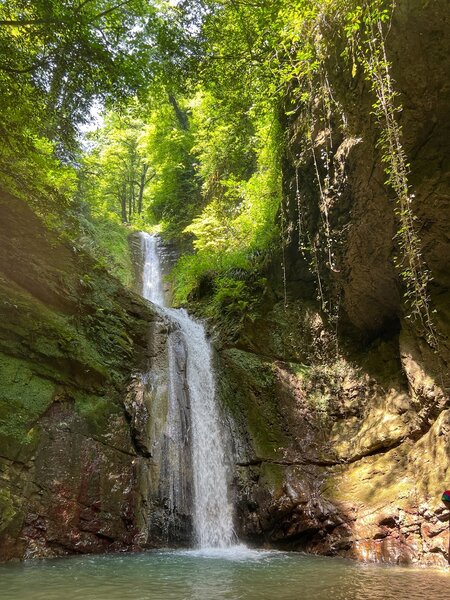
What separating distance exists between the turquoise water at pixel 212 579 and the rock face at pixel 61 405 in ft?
2.14

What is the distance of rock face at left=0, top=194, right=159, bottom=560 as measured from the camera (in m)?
6.12

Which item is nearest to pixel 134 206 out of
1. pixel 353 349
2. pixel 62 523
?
pixel 353 349

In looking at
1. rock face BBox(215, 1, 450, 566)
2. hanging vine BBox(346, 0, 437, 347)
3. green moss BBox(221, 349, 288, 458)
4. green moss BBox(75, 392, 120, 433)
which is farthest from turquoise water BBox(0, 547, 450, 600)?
hanging vine BBox(346, 0, 437, 347)

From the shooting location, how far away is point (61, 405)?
23.4 feet

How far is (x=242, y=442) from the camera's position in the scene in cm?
834

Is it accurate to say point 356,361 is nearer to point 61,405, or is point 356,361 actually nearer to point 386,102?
point 386,102

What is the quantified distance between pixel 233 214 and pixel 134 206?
1645 centimetres

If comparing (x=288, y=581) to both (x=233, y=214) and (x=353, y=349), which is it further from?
(x=233, y=214)

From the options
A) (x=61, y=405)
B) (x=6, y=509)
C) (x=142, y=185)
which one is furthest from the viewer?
(x=142, y=185)

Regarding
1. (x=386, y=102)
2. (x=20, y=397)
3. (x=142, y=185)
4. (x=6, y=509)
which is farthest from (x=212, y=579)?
(x=142, y=185)

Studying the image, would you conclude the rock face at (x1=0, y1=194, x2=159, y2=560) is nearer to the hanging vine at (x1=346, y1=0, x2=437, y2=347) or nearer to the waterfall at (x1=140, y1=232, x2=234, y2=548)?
the waterfall at (x1=140, y1=232, x2=234, y2=548)

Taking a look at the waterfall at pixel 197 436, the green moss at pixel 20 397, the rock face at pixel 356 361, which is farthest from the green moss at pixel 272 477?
the green moss at pixel 20 397

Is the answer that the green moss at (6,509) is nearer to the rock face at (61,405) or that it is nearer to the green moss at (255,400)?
the rock face at (61,405)

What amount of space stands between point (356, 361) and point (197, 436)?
12.3ft
